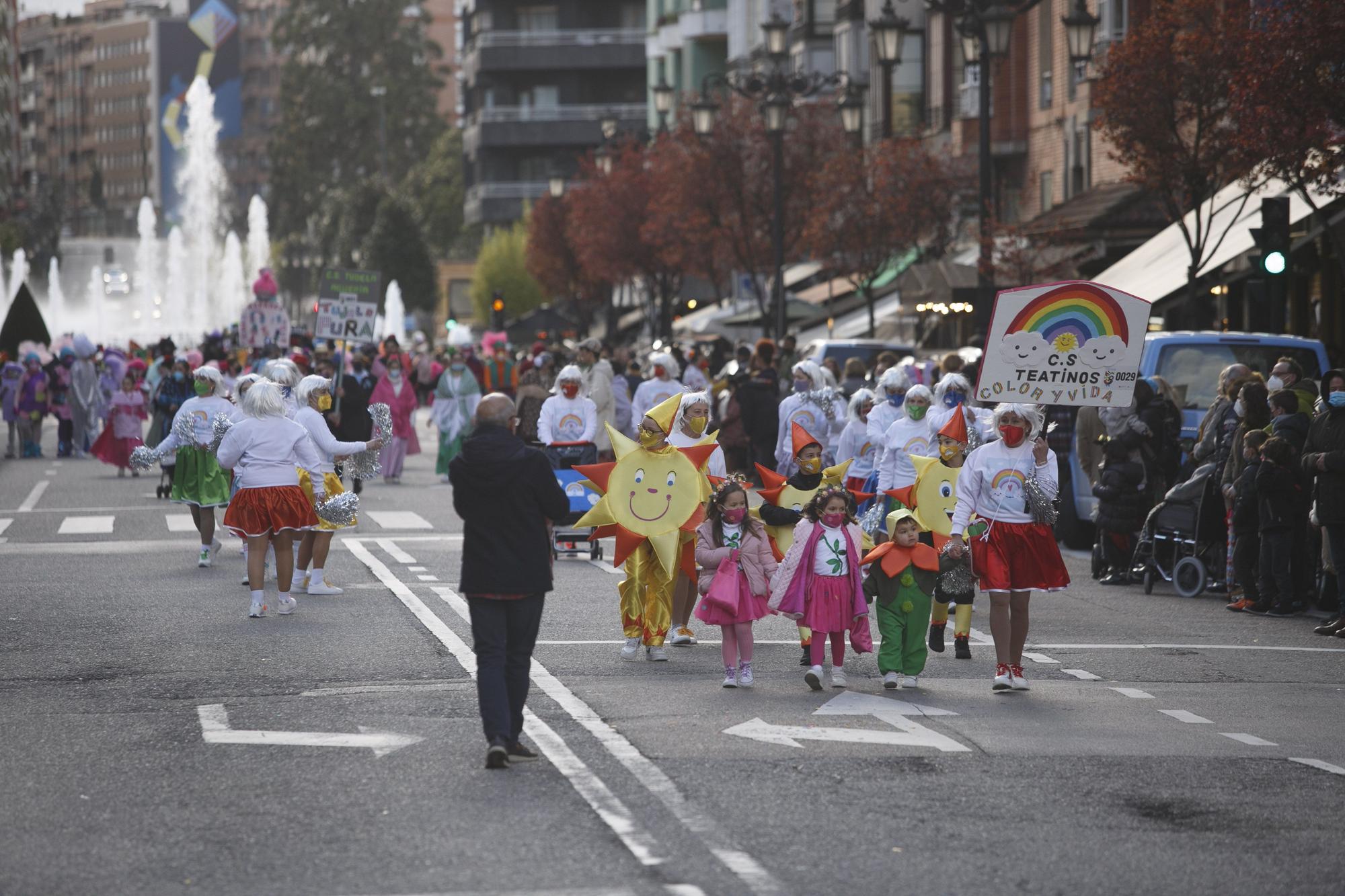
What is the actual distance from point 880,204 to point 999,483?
30488mm

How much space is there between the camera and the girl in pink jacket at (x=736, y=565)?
12250 millimetres

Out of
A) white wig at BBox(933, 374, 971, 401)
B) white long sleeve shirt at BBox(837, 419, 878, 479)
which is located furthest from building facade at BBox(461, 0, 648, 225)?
white wig at BBox(933, 374, 971, 401)

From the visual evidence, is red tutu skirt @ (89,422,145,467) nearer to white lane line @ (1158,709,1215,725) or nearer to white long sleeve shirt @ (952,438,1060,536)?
white long sleeve shirt @ (952,438,1060,536)

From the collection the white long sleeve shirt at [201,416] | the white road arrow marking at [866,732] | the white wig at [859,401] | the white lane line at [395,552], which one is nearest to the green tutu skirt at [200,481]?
the white long sleeve shirt at [201,416]

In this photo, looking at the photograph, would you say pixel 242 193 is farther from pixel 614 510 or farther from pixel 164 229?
pixel 614 510

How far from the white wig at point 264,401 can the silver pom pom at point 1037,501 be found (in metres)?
5.45

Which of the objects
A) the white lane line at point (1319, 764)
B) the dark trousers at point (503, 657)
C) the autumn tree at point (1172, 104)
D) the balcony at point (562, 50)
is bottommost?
the white lane line at point (1319, 764)

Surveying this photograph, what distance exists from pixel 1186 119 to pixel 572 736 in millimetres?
19111

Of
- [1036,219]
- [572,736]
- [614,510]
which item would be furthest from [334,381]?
[572,736]

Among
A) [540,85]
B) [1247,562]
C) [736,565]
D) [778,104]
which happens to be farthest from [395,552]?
[540,85]

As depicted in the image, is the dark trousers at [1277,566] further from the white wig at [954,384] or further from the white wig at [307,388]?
the white wig at [307,388]

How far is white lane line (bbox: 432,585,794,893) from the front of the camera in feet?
25.3

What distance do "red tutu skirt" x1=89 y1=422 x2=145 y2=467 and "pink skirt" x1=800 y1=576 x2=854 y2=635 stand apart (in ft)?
67.8

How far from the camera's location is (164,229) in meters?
190
